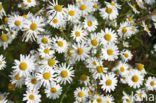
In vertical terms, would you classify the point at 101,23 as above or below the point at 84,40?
above

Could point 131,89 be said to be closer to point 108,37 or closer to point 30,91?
point 108,37

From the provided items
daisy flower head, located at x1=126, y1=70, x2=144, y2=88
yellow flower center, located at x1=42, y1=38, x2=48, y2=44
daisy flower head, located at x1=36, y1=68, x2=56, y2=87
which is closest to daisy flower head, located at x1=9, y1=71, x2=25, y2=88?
daisy flower head, located at x1=36, y1=68, x2=56, y2=87

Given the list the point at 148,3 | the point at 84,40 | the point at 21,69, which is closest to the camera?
the point at 21,69

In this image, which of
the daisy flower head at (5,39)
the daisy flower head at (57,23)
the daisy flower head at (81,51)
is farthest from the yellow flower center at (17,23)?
the daisy flower head at (81,51)

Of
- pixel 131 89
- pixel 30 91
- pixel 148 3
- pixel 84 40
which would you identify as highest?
pixel 148 3

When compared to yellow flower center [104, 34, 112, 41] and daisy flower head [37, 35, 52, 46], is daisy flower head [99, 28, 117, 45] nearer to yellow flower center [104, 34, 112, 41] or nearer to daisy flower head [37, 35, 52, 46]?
yellow flower center [104, 34, 112, 41]

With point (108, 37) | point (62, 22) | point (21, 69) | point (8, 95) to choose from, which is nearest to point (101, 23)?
point (108, 37)
